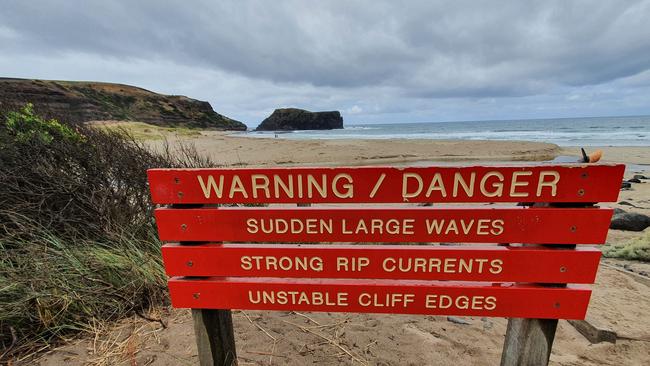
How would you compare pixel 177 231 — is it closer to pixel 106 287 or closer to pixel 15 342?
pixel 106 287

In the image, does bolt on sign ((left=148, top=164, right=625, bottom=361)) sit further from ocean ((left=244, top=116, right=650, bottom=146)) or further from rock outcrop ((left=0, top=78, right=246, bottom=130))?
rock outcrop ((left=0, top=78, right=246, bottom=130))

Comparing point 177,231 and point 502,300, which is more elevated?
point 177,231

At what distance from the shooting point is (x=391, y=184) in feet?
5.07

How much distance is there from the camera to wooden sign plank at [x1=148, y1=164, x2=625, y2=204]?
1.46 meters

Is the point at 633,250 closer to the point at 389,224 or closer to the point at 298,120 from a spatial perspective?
the point at 389,224

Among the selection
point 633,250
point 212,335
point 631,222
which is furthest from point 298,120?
point 212,335

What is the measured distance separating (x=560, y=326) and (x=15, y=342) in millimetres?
4174

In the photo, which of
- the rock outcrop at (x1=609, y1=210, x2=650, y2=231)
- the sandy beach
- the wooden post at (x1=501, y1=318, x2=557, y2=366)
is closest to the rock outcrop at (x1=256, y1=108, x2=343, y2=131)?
the rock outcrop at (x1=609, y1=210, x2=650, y2=231)

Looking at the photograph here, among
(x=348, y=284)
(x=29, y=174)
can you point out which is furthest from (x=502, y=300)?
(x=29, y=174)

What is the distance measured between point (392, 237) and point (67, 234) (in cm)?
328

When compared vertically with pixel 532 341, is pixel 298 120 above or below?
above

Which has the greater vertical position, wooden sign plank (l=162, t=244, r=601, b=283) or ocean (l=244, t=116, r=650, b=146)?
wooden sign plank (l=162, t=244, r=601, b=283)

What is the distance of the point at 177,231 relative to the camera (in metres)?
1.70

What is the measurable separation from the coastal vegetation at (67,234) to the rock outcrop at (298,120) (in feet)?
304
